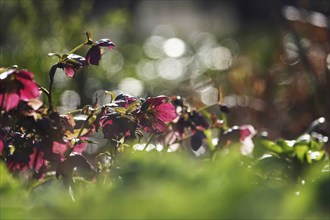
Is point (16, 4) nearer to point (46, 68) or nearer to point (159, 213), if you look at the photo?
point (46, 68)

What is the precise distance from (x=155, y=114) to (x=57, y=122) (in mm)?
251

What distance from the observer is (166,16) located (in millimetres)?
12484

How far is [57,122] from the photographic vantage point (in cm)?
156

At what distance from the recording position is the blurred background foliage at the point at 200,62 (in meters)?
3.78

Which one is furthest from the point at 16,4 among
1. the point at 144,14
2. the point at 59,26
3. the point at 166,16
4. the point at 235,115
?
the point at 166,16

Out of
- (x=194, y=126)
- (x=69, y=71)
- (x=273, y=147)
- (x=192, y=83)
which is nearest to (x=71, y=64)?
(x=69, y=71)

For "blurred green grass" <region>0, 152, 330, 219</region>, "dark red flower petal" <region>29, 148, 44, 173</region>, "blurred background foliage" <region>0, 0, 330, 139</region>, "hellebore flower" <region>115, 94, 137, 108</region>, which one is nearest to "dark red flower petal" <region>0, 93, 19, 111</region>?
"dark red flower petal" <region>29, 148, 44, 173</region>

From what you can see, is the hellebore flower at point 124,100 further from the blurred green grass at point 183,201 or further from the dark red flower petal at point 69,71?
the blurred green grass at point 183,201

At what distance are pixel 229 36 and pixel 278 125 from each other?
5053 millimetres

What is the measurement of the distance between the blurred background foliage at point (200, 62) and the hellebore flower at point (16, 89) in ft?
6.72

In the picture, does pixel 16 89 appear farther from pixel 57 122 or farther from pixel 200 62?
pixel 200 62

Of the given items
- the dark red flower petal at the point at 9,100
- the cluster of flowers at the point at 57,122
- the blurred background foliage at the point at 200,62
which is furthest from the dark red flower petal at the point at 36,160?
the blurred background foliage at the point at 200,62

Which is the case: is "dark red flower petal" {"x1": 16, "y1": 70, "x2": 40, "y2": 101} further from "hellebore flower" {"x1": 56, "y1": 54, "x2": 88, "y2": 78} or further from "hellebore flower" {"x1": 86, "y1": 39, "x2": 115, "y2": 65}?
"hellebore flower" {"x1": 86, "y1": 39, "x2": 115, "y2": 65}

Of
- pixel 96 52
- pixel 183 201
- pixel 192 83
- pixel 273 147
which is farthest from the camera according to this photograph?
pixel 192 83
